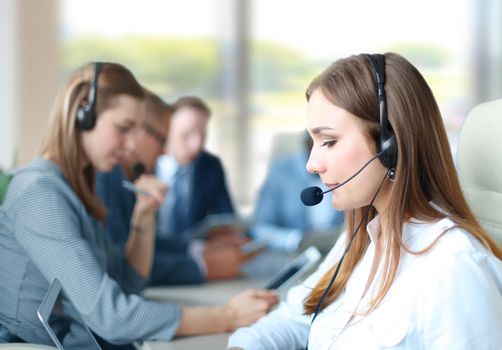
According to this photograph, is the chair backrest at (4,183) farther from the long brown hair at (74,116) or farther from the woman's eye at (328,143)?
the woman's eye at (328,143)

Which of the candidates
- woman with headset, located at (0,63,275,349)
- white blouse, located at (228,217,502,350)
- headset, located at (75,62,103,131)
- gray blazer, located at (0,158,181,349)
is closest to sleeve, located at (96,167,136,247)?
woman with headset, located at (0,63,275,349)

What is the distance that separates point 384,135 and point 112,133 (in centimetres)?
75

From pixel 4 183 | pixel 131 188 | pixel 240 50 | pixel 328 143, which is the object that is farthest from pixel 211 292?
pixel 240 50

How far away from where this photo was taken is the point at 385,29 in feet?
15.8

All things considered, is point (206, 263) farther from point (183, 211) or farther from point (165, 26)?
point (165, 26)

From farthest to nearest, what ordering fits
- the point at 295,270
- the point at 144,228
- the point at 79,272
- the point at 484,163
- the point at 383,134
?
the point at 144,228
the point at 295,270
the point at 79,272
the point at 484,163
the point at 383,134

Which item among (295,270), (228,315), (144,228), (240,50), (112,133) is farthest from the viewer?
(240,50)

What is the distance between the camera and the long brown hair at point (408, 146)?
1199 mm

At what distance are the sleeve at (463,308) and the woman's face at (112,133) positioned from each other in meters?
0.87

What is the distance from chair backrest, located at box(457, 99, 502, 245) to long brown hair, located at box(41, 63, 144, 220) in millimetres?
752

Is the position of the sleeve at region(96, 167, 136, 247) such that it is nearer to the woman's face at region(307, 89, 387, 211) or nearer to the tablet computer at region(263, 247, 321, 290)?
the tablet computer at region(263, 247, 321, 290)

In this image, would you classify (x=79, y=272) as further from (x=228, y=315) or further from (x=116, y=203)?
(x=116, y=203)

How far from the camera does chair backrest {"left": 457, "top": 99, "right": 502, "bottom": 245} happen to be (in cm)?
133

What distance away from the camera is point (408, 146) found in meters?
1.20
